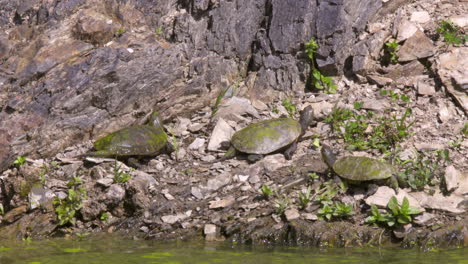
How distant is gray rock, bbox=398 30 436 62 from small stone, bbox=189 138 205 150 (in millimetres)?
3964

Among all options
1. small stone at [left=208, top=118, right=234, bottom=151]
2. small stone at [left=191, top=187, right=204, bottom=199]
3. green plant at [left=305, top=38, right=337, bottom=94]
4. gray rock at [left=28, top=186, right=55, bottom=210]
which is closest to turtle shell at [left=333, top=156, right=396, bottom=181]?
small stone at [left=191, top=187, right=204, bottom=199]

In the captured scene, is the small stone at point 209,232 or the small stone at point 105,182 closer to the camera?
the small stone at point 209,232

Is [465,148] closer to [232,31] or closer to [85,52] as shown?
[232,31]

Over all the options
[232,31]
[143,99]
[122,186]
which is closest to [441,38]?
[232,31]

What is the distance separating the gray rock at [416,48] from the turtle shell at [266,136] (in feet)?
8.90

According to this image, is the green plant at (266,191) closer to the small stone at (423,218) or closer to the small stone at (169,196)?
the small stone at (169,196)

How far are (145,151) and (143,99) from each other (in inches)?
60.6

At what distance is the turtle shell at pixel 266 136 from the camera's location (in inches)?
312

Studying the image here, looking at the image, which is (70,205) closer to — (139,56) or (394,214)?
(139,56)

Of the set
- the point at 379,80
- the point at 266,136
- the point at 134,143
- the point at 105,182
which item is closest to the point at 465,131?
the point at 379,80

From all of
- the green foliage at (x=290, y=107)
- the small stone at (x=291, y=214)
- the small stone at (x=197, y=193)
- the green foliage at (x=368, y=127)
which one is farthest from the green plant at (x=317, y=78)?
the small stone at (x=291, y=214)

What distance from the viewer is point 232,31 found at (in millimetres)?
10117

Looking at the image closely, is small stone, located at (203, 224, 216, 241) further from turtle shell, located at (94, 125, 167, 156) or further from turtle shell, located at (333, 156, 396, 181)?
turtle shell, located at (94, 125, 167, 156)

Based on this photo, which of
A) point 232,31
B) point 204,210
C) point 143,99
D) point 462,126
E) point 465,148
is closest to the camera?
point 204,210
